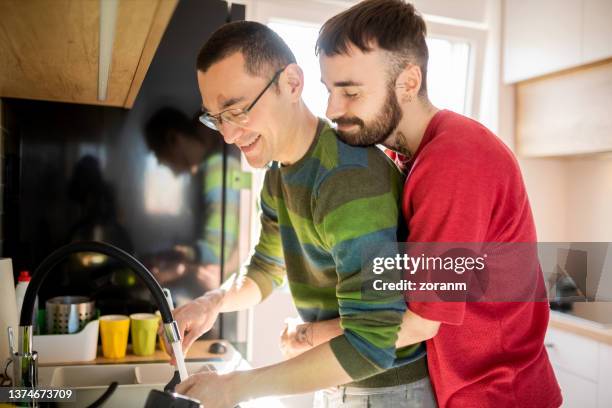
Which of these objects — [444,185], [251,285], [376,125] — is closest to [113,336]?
[251,285]

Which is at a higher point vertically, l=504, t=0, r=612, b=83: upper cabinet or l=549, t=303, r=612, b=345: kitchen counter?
l=504, t=0, r=612, b=83: upper cabinet

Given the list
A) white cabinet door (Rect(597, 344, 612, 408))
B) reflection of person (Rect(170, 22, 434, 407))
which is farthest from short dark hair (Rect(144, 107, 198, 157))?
white cabinet door (Rect(597, 344, 612, 408))

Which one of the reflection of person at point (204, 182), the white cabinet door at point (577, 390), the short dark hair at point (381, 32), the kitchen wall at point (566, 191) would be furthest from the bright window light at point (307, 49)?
the white cabinet door at point (577, 390)

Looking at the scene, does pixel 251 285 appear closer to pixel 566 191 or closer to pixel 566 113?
pixel 566 113

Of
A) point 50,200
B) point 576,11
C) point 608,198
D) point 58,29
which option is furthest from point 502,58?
point 58,29

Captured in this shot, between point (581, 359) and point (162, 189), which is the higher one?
point (162, 189)

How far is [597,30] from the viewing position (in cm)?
221

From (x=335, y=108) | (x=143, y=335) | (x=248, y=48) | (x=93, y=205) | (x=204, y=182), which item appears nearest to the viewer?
(x=248, y=48)

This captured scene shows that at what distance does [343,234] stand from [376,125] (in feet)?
0.89

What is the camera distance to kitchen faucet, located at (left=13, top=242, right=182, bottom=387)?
2.89ft

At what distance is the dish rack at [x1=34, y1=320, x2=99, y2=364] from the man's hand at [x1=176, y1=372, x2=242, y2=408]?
0.83 m

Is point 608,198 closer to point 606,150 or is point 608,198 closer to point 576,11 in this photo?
point 606,150

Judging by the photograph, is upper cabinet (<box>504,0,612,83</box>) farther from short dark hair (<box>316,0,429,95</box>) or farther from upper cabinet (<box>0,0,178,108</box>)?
upper cabinet (<box>0,0,178,108</box>)

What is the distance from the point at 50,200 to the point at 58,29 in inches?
41.8
